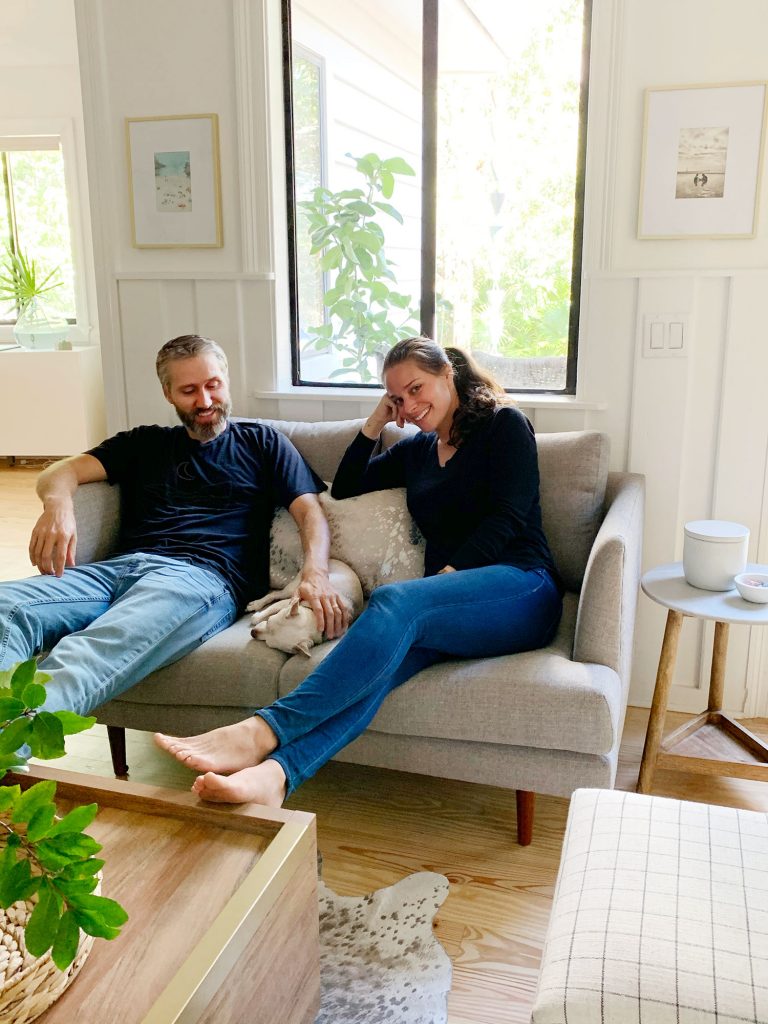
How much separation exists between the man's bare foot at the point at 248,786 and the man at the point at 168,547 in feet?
1.54

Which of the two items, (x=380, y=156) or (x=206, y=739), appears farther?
(x=380, y=156)

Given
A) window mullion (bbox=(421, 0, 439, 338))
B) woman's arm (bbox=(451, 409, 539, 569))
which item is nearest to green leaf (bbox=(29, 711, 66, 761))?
woman's arm (bbox=(451, 409, 539, 569))

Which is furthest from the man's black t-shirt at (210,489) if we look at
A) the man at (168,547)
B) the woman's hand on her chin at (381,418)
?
the woman's hand on her chin at (381,418)

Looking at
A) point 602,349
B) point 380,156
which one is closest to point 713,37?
point 602,349

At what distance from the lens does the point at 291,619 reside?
1.99 meters

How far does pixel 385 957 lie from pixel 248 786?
1.51 feet

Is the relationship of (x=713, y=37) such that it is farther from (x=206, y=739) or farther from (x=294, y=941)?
(x=294, y=941)

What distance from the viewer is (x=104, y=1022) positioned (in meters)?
1.03

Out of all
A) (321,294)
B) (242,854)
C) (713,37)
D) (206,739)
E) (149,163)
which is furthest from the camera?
(321,294)

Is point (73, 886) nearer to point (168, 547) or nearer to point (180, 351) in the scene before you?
point (168, 547)

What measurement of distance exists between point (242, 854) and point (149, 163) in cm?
223

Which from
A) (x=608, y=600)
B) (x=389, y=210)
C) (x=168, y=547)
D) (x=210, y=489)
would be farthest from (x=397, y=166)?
(x=608, y=600)

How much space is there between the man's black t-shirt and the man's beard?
0.03 metres

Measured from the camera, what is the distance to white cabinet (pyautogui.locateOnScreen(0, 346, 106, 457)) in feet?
17.4
